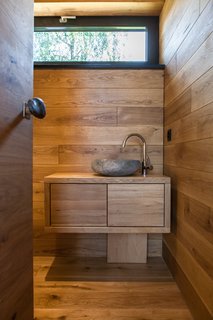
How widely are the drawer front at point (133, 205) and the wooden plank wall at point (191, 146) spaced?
0.15m

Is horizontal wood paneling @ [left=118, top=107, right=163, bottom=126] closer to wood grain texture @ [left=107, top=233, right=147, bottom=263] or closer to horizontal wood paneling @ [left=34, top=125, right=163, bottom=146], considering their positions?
horizontal wood paneling @ [left=34, top=125, right=163, bottom=146]

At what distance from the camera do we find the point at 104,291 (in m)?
1.51

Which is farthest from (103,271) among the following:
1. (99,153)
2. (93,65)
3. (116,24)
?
(116,24)

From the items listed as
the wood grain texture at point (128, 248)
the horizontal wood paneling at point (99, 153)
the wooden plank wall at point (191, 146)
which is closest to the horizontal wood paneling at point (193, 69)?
the wooden plank wall at point (191, 146)

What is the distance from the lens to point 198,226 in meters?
1.22

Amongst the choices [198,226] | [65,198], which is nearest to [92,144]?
[65,198]

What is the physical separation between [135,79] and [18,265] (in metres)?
1.67

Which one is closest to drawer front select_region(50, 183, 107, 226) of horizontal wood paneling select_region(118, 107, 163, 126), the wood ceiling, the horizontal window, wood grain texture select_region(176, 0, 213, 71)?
horizontal wood paneling select_region(118, 107, 163, 126)

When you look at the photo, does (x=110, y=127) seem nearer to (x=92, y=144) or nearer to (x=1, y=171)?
(x=92, y=144)

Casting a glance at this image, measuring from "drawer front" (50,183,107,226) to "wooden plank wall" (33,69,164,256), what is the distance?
1.40 ft

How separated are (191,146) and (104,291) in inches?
40.3

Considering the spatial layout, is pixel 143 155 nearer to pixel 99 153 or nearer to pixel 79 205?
pixel 99 153

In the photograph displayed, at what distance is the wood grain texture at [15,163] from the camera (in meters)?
0.65

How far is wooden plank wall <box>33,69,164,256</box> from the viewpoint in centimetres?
200
